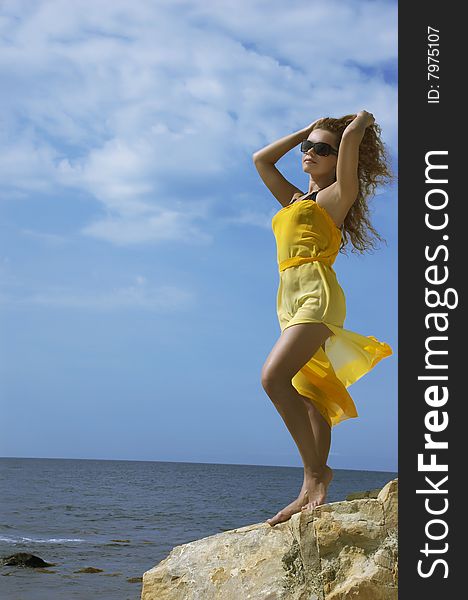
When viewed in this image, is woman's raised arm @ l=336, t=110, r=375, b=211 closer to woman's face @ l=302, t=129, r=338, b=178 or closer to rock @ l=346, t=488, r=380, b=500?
woman's face @ l=302, t=129, r=338, b=178

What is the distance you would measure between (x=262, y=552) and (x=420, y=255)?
7.05 feet

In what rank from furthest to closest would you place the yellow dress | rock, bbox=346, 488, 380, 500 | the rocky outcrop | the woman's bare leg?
1. rock, bbox=346, 488, 380, 500
2. the yellow dress
3. the woman's bare leg
4. the rocky outcrop

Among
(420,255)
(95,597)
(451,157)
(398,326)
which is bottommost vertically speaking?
(95,597)

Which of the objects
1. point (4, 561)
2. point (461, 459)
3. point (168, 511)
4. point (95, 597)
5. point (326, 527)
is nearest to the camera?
point (461, 459)

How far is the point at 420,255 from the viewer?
17.3ft

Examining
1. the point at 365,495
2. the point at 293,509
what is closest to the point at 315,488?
the point at 293,509

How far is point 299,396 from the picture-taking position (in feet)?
19.1

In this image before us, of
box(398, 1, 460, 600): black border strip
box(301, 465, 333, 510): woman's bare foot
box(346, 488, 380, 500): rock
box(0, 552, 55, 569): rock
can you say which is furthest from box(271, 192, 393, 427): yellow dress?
box(0, 552, 55, 569): rock

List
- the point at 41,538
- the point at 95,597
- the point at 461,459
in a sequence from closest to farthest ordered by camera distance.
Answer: the point at 461,459, the point at 95,597, the point at 41,538

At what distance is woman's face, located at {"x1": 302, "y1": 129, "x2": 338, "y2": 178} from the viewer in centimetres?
617

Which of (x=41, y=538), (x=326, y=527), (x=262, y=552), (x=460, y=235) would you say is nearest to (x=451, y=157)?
(x=460, y=235)

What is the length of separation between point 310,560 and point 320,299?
164cm

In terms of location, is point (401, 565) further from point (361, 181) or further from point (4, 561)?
point (4, 561)

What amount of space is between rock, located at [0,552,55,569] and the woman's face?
52.9ft
